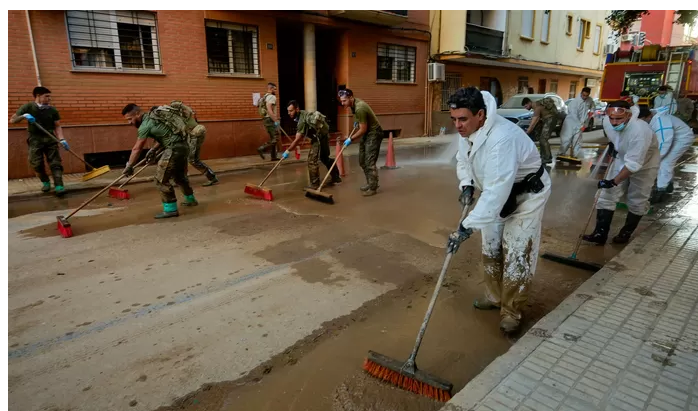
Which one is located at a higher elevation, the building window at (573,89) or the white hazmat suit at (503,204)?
the building window at (573,89)

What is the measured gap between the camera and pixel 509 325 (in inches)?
111

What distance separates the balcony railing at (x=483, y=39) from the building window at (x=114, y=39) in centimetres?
1148

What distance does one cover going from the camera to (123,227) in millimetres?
5121

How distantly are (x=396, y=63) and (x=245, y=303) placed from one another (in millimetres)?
13308

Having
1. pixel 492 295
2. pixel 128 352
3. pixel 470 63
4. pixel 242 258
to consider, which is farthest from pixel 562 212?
pixel 470 63

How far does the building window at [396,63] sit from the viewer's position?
14445mm

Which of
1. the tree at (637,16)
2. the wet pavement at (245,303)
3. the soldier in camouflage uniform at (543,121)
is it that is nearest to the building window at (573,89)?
the tree at (637,16)

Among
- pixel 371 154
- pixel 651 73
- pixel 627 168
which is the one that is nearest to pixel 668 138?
pixel 627 168

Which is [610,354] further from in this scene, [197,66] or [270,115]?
[197,66]

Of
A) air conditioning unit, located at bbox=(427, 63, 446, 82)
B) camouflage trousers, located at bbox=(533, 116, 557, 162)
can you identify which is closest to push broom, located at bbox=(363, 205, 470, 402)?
camouflage trousers, located at bbox=(533, 116, 557, 162)

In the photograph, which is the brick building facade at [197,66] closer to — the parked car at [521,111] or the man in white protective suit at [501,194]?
the parked car at [521,111]

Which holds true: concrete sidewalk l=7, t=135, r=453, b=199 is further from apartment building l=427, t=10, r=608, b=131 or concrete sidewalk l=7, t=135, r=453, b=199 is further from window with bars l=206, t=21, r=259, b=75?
apartment building l=427, t=10, r=608, b=131

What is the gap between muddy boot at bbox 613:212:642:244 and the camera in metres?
4.49

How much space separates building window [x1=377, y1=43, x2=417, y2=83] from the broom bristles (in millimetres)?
13145
